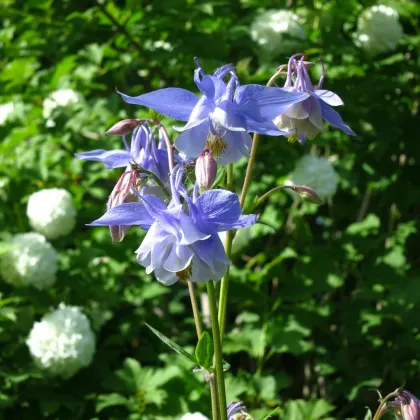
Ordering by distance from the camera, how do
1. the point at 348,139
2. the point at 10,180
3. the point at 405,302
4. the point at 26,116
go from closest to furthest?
the point at 405,302
the point at 10,180
the point at 26,116
the point at 348,139

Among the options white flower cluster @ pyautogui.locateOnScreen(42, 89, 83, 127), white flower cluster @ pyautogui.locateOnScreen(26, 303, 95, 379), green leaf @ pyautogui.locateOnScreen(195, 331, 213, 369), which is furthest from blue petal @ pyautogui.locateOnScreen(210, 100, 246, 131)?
white flower cluster @ pyautogui.locateOnScreen(42, 89, 83, 127)

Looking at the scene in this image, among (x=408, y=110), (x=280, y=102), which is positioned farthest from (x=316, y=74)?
(x=280, y=102)

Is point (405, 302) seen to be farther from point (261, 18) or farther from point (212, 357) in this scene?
point (212, 357)

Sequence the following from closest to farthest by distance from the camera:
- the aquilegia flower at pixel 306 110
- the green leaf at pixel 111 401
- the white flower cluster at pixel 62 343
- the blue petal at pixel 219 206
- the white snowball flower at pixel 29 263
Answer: the blue petal at pixel 219 206 < the aquilegia flower at pixel 306 110 < the green leaf at pixel 111 401 < the white flower cluster at pixel 62 343 < the white snowball flower at pixel 29 263

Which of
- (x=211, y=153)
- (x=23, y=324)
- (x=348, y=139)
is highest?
(x=211, y=153)

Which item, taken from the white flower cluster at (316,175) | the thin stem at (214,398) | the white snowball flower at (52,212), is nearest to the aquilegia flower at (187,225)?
the thin stem at (214,398)

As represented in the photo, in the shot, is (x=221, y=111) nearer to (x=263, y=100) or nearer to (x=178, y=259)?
(x=263, y=100)

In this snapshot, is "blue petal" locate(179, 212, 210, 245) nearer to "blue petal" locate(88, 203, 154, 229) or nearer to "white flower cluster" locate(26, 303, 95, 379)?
"blue petal" locate(88, 203, 154, 229)

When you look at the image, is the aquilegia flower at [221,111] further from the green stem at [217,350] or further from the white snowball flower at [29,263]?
the white snowball flower at [29,263]
